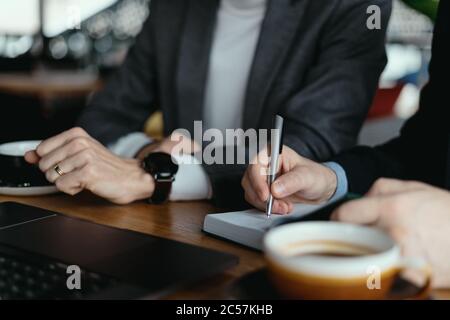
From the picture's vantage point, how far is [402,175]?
1.12 meters

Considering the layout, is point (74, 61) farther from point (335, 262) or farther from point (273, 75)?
point (335, 262)

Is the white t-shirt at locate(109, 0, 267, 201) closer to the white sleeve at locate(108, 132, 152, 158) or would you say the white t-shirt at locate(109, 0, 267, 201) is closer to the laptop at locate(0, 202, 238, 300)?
the white sleeve at locate(108, 132, 152, 158)

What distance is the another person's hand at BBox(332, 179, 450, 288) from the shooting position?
2.02ft

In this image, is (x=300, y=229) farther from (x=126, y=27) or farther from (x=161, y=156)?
(x=126, y=27)

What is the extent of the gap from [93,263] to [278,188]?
11.0 inches

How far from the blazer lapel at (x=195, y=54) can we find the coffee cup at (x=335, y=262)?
941 millimetres

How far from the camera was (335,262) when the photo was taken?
0.49m

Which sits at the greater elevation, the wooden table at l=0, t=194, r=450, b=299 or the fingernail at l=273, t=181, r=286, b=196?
the fingernail at l=273, t=181, r=286, b=196

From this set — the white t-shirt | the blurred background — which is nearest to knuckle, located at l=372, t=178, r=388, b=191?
the white t-shirt

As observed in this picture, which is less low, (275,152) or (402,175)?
(275,152)

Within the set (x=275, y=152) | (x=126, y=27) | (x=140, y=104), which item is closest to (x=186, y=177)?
(x=275, y=152)

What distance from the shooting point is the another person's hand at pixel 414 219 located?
2.02 ft

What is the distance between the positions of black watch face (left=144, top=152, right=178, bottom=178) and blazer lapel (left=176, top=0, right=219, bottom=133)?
473 mm
